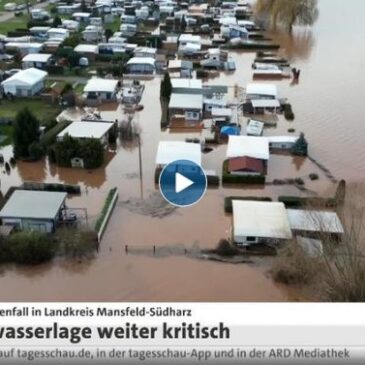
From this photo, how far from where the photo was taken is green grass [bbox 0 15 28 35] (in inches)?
1592

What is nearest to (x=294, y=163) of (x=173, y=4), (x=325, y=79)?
(x=325, y=79)

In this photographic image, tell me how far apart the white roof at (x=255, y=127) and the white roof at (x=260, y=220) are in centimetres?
655

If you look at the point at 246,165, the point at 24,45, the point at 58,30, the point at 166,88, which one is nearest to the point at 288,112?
the point at 166,88

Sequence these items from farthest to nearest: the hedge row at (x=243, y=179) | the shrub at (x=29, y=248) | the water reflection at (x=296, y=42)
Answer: the water reflection at (x=296, y=42), the hedge row at (x=243, y=179), the shrub at (x=29, y=248)

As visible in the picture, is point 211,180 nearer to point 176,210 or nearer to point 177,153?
point 177,153

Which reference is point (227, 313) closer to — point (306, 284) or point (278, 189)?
point (306, 284)

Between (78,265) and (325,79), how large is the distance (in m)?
22.4

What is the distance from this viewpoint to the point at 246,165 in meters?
17.7

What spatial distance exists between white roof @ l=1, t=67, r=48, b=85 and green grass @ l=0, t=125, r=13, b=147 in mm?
4413

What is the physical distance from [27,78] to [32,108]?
2.49 metres

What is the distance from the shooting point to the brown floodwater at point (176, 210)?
12352 mm

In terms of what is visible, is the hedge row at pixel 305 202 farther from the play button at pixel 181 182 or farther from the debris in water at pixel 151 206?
the debris in water at pixel 151 206

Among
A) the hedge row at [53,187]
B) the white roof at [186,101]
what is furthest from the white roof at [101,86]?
the hedge row at [53,187]

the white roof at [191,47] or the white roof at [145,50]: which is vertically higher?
the white roof at [145,50]
